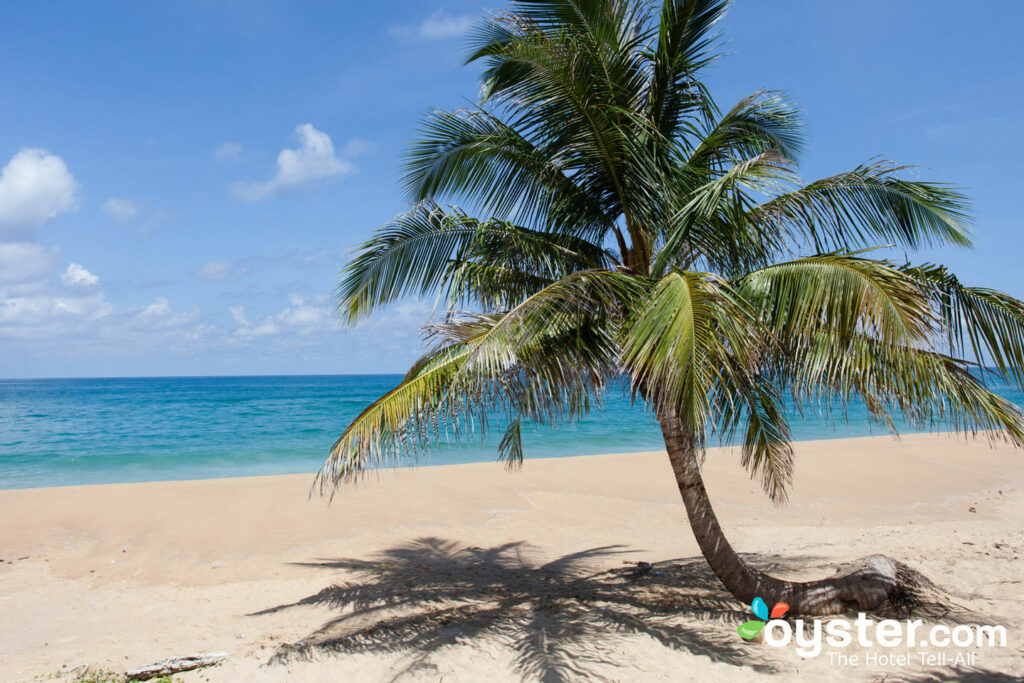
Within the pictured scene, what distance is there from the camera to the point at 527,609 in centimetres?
582

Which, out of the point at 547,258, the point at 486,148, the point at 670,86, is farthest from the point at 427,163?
the point at 670,86

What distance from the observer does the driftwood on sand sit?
14.5 feet

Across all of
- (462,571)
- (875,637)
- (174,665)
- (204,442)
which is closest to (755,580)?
(875,637)

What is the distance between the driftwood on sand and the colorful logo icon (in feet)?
13.6

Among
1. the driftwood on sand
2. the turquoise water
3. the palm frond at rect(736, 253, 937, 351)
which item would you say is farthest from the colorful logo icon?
the turquoise water

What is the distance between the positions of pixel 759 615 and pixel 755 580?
277mm

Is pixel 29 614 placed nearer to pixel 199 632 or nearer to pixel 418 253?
pixel 199 632

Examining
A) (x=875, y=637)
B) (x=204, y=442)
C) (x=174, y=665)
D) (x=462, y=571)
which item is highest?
(x=875, y=637)

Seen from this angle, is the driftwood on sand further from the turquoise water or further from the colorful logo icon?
the turquoise water

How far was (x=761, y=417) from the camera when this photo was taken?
625 centimetres

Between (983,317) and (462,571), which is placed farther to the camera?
(462,571)

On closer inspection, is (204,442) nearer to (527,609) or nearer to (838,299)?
(527,609)

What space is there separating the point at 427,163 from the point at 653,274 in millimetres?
2506

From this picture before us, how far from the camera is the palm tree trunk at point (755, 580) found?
5.07m
